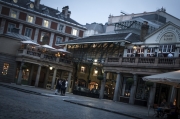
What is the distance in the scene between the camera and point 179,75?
1612 centimetres

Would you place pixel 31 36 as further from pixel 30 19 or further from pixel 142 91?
pixel 142 91

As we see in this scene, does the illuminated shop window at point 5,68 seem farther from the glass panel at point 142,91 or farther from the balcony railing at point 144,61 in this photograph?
the glass panel at point 142,91

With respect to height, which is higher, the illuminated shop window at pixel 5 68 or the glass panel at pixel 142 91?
the illuminated shop window at pixel 5 68

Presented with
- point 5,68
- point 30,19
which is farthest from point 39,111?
point 30,19

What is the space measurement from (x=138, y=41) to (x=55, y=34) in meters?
28.7

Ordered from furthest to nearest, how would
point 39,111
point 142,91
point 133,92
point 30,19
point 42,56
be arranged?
point 30,19
point 42,56
point 142,91
point 133,92
point 39,111

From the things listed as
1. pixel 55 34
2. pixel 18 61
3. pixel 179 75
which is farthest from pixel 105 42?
pixel 55 34

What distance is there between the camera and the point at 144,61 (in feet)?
93.8

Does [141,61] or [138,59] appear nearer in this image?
[141,61]

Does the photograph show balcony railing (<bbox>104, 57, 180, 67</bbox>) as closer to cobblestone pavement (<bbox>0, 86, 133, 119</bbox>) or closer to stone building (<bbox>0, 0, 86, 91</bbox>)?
cobblestone pavement (<bbox>0, 86, 133, 119</bbox>)

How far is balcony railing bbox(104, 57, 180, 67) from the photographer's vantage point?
25.2m

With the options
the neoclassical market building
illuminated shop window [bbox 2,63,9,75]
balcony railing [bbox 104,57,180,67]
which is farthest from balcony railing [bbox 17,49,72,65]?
balcony railing [bbox 104,57,180,67]

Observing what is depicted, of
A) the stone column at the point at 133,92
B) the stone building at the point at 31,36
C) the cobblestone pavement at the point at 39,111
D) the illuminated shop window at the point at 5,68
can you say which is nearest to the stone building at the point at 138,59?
the stone column at the point at 133,92

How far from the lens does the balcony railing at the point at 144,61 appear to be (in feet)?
82.8
